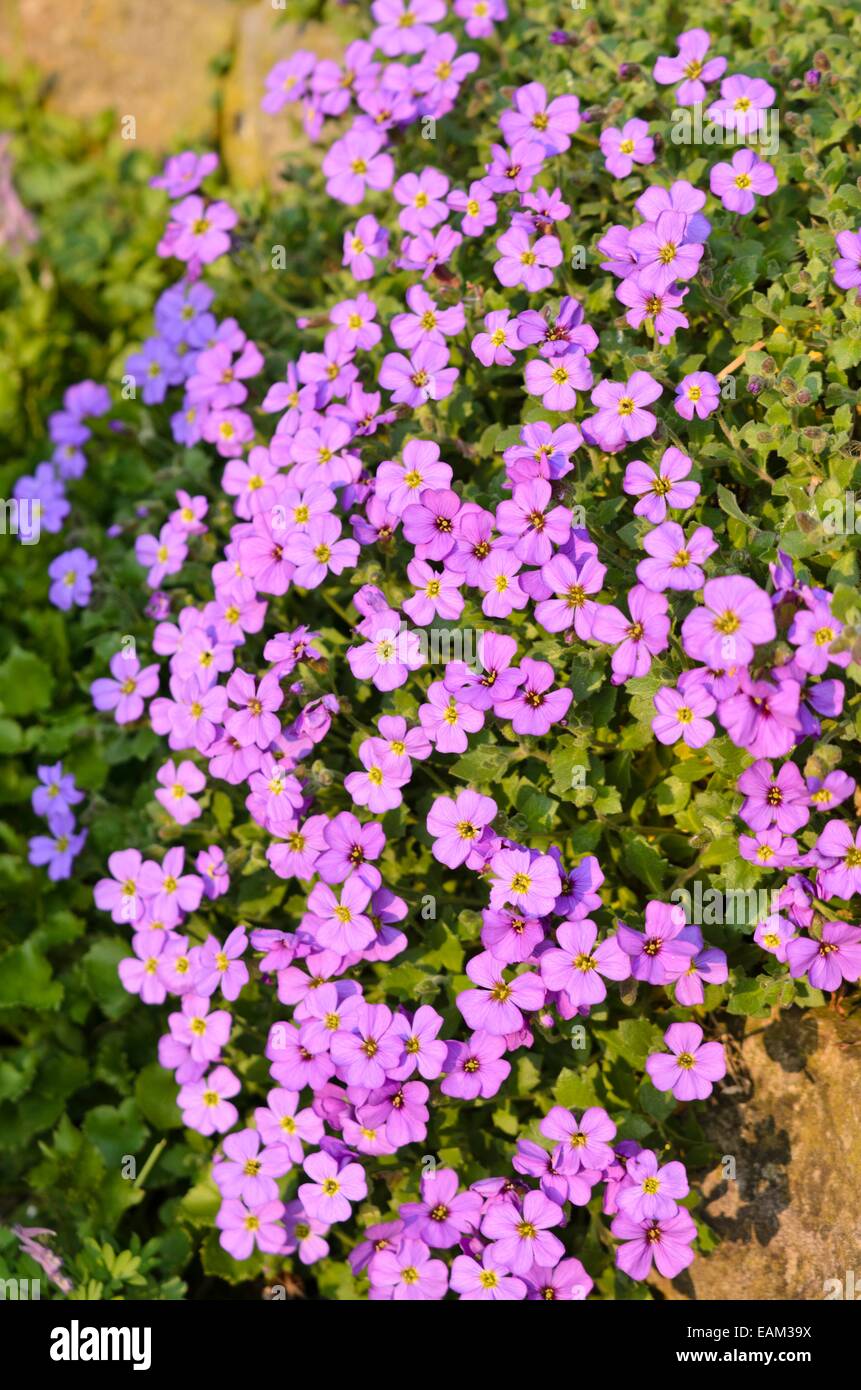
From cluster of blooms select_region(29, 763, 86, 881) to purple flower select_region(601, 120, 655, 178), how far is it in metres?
2.86

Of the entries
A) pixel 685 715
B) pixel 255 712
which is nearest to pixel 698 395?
pixel 685 715

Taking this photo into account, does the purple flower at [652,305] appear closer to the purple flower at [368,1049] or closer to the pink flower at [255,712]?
the pink flower at [255,712]

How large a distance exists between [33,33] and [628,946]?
7.36 meters

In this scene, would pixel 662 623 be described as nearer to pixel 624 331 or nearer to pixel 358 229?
pixel 624 331

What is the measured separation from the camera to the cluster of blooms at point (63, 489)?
4.93m

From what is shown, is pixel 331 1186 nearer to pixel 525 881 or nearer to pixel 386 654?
pixel 525 881

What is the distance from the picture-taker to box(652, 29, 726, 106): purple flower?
4.02m

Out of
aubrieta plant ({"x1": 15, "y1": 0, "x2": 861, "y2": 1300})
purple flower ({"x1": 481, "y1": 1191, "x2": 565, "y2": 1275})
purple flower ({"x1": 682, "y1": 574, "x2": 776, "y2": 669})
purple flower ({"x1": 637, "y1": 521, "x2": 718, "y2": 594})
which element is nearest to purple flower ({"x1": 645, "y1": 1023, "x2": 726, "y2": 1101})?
aubrieta plant ({"x1": 15, "y1": 0, "x2": 861, "y2": 1300})

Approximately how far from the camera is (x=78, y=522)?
17.7ft

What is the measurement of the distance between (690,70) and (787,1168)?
135 inches

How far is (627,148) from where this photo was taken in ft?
13.0

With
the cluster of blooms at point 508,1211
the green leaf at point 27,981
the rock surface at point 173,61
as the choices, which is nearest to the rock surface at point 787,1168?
the cluster of blooms at point 508,1211

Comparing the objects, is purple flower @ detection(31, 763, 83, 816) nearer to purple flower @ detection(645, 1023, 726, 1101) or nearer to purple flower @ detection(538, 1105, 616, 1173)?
purple flower @ detection(538, 1105, 616, 1173)

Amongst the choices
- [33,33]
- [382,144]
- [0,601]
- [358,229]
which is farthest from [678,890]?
[33,33]
